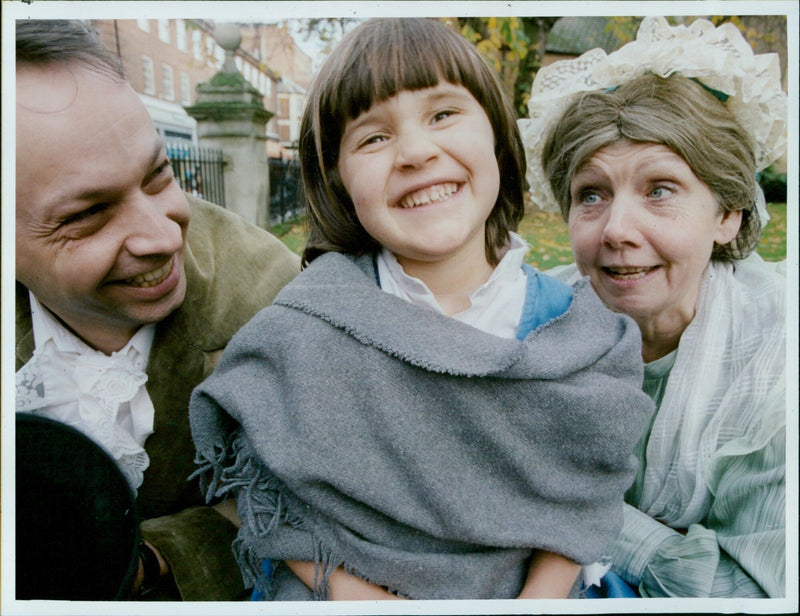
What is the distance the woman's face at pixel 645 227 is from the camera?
1307mm

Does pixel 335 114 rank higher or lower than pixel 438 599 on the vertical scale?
higher

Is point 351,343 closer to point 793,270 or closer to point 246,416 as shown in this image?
point 246,416

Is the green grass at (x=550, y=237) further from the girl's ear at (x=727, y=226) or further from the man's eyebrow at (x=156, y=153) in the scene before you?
the man's eyebrow at (x=156, y=153)

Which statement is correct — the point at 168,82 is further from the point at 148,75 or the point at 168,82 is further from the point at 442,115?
the point at 442,115

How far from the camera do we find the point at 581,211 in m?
1.42

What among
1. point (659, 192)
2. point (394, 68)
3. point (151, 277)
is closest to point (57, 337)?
point (151, 277)

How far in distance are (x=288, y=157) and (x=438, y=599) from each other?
1.16 meters

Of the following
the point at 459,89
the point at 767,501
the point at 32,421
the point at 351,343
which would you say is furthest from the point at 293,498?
the point at 767,501

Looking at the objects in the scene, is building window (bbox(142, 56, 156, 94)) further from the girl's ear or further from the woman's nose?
the girl's ear

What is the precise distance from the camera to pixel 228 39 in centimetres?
145

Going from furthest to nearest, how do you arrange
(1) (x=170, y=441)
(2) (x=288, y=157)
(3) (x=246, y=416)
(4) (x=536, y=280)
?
(2) (x=288, y=157) → (1) (x=170, y=441) → (4) (x=536, y=280) → (3) (x=246, y=416)

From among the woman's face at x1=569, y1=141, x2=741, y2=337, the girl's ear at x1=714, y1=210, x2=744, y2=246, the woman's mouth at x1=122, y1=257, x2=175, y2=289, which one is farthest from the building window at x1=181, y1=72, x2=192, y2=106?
the girl's ear at x1=714, y1=210, x2=744, y2=246

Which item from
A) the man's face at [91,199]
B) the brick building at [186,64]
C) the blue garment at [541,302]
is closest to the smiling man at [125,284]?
the man's face at [91,199]

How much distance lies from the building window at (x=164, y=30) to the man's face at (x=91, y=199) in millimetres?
226
